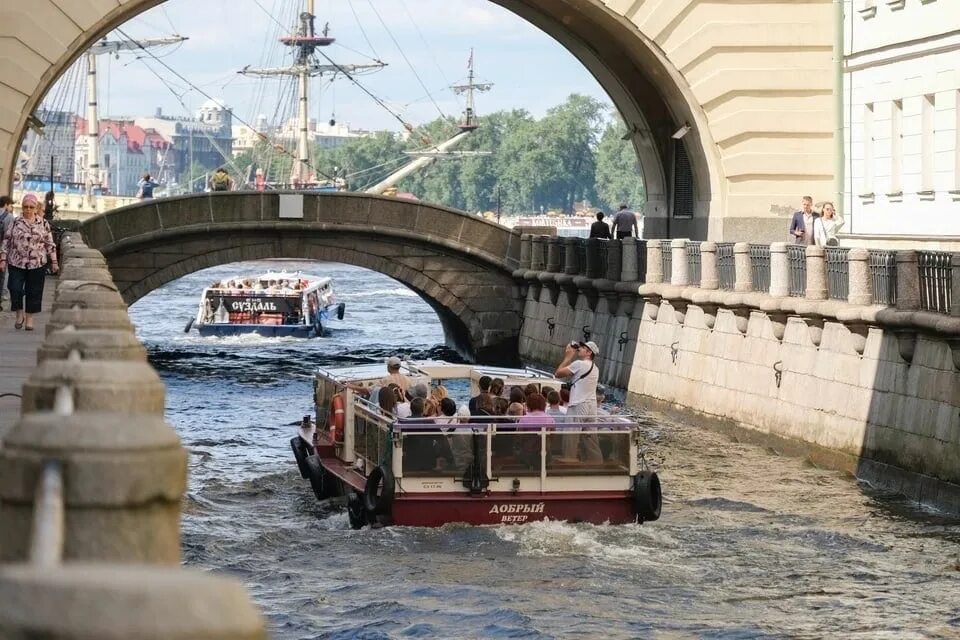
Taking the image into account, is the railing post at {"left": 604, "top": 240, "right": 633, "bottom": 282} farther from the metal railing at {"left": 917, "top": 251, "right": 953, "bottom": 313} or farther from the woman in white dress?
the metal railing at {"left": 917, "top": 251, "right": 953, "bottom": 313}

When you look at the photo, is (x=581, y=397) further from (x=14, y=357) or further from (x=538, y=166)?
(x=538, y=166)

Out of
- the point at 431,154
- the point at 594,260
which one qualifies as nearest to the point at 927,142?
the point at 594,260

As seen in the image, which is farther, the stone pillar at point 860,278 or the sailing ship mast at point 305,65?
the sailing ship mast at point 305,65

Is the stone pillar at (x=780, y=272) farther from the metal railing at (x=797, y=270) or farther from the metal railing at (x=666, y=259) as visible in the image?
the metal railing at (x=666, y=259)

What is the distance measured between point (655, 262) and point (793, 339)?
282 inches

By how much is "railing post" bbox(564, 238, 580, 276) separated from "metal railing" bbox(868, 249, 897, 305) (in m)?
14.6

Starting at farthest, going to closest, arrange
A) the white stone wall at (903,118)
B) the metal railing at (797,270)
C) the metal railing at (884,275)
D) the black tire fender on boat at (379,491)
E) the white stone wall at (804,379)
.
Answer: the white stone wall at (903,118)
the metal railing at (797,270)
the metal railing at (884,275)
the white stone wall at (804,379)
the black tire fender on boat at (379,491)

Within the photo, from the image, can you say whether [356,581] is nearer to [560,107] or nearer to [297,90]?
[297,90]

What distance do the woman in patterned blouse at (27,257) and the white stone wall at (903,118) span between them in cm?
1271

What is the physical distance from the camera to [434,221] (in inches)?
1597

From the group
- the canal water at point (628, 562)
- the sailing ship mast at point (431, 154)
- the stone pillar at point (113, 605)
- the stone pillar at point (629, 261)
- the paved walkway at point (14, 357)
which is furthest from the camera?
the sailing ship mast at point (431, 154)

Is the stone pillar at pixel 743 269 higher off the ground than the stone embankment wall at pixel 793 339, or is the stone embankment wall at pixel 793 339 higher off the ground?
the stone pillar at pixel 743 269

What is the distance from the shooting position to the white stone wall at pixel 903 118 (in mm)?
27422

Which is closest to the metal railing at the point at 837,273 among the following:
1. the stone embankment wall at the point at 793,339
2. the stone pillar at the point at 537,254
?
the stone embankment wall at the point at 793,339
